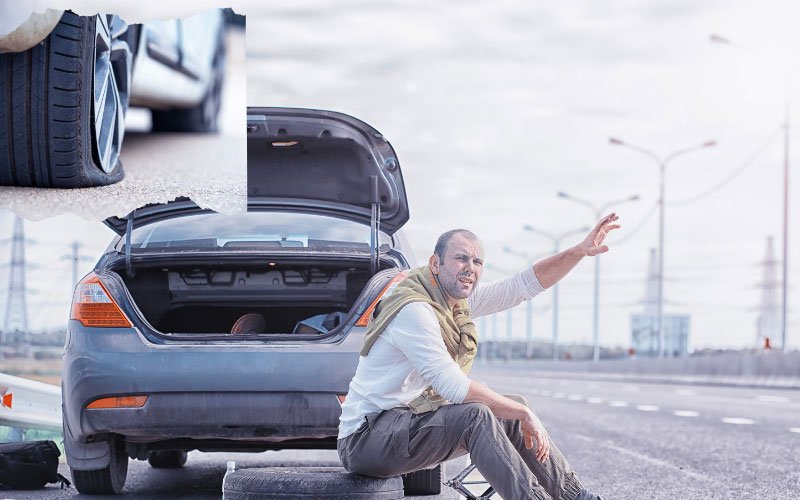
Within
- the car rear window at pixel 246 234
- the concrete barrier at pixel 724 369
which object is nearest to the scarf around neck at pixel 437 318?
the car rear window at pixel 246 234

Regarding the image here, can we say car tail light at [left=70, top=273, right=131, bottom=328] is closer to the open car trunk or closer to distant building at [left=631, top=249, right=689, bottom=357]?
the open car trunk

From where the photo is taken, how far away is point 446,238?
15.0ft

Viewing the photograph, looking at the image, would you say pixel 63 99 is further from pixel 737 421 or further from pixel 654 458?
pixel 737 421

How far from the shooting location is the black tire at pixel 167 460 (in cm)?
801

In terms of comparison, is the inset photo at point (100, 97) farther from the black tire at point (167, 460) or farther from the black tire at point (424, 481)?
the black tire at point (167, 460)

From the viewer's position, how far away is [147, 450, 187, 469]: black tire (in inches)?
315

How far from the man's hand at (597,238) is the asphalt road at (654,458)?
173 centimetres

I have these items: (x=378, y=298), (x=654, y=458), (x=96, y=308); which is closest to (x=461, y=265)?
(x=378, y=298)

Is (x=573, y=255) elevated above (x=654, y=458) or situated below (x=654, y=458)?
above

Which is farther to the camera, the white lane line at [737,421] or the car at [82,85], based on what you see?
the white lane line at [737,421]

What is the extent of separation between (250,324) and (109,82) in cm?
220

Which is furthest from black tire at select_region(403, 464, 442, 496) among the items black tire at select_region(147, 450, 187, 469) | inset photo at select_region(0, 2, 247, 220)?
black tire at select_region(147, 450, 187, 469)

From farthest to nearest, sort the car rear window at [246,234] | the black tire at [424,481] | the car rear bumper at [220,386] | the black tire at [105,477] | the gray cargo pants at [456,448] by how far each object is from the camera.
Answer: the black tire at [424,481]
the black tire at [105,477]
the car rear window at [246,234]
the car rear bumper at [220,386]
the gray cargo pants at [456,448]

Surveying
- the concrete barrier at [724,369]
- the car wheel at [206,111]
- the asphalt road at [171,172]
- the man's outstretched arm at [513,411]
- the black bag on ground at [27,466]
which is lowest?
the concrete barrier at [724,369]
